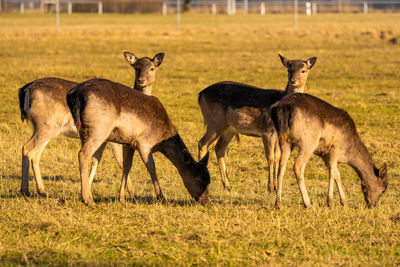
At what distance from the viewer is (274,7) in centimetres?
9062

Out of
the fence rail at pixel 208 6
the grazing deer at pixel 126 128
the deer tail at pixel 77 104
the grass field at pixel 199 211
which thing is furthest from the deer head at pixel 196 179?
the fence rail at pixel 208 6

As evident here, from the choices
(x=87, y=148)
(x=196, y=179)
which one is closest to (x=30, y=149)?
(x=87, y=148)

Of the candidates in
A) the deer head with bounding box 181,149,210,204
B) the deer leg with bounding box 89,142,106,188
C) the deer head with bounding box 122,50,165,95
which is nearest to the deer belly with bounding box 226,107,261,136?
the deer head with bounding box 122,50,165,95

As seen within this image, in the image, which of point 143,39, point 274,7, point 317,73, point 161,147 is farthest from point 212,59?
point 274,7

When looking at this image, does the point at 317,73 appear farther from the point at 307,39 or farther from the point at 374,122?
the point at 307,39

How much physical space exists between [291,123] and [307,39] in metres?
36.1

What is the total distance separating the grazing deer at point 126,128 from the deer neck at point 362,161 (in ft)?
6.89

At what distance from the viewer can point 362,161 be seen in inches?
374

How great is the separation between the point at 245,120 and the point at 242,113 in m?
0.13

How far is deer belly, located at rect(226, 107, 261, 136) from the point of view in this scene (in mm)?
11172

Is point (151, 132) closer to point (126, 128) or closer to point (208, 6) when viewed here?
point (126, 128)

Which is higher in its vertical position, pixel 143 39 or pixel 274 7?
pixel 274 7

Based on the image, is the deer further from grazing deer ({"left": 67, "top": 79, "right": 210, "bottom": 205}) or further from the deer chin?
the deer chin

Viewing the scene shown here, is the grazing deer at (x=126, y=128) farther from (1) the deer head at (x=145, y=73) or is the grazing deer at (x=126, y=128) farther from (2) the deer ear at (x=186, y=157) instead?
(1) the deer head at (x=145, y=73)
